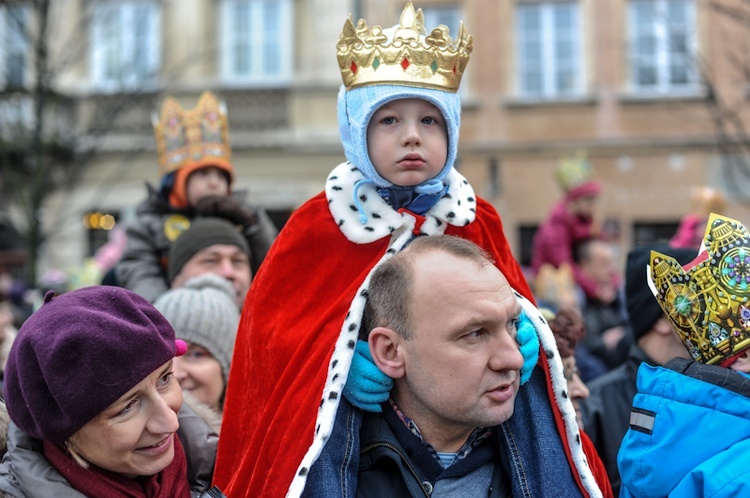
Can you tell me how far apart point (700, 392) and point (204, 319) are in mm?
1997

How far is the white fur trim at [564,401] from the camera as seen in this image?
251 centimetres

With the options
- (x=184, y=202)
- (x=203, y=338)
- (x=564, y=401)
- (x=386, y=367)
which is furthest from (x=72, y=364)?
(x=184, y=202)

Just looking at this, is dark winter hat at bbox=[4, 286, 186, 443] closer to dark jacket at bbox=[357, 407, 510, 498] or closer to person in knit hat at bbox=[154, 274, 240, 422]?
dark jacket at bbox=[357, 407, 510, 498]

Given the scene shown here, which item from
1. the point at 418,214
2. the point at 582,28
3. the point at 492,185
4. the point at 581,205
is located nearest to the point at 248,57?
the point at 492,185

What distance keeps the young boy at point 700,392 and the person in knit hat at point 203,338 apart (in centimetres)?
166

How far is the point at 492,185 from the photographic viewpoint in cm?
1784

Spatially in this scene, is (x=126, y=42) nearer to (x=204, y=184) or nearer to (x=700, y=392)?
(x=204, y=184)

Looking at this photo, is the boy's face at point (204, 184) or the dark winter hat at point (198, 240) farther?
the boy's face at point (204, 184)

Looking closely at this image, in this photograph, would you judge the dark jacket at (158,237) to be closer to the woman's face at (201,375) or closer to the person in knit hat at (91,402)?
the woman's face at (201,375)

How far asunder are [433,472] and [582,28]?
16.5m

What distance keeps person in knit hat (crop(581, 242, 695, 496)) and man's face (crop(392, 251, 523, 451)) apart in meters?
1.41

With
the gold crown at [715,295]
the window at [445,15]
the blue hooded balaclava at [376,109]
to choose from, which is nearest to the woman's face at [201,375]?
the blue hooded balaclava at [376,109]

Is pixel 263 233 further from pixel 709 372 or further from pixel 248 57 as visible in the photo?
pixel 248 57

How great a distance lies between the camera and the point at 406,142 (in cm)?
287
